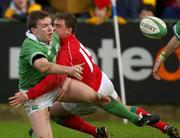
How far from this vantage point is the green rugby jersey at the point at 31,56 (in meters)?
9.82

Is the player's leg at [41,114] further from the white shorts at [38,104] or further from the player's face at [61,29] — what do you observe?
Result: the player's face at [61,29]

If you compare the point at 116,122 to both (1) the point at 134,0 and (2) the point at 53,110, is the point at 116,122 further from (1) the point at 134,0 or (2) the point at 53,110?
(2) the point at 53,110

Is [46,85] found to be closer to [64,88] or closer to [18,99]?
[64,88]

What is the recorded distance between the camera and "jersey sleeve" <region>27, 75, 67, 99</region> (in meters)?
9.99

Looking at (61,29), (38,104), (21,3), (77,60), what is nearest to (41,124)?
(38,104)

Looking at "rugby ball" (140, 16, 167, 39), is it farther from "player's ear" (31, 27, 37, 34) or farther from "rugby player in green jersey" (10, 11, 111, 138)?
"player's ear" (31, 27, 37, 34)

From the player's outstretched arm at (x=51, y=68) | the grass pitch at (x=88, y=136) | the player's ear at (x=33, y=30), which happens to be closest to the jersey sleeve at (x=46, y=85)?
the player's outstretched arm at (x=51, y=68)

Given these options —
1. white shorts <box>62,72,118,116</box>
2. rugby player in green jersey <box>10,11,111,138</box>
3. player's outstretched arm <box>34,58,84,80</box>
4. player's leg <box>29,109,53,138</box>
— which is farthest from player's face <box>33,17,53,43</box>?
white shorts <box>62,72,118,116</box>

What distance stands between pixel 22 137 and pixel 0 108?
364 centimetres

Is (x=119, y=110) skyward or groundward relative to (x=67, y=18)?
groundward

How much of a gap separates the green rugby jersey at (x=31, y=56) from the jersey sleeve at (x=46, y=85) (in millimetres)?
94

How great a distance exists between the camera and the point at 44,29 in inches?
391

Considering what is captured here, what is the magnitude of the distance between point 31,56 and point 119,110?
1.55 m

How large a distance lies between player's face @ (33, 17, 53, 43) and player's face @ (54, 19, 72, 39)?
717 millimetres
